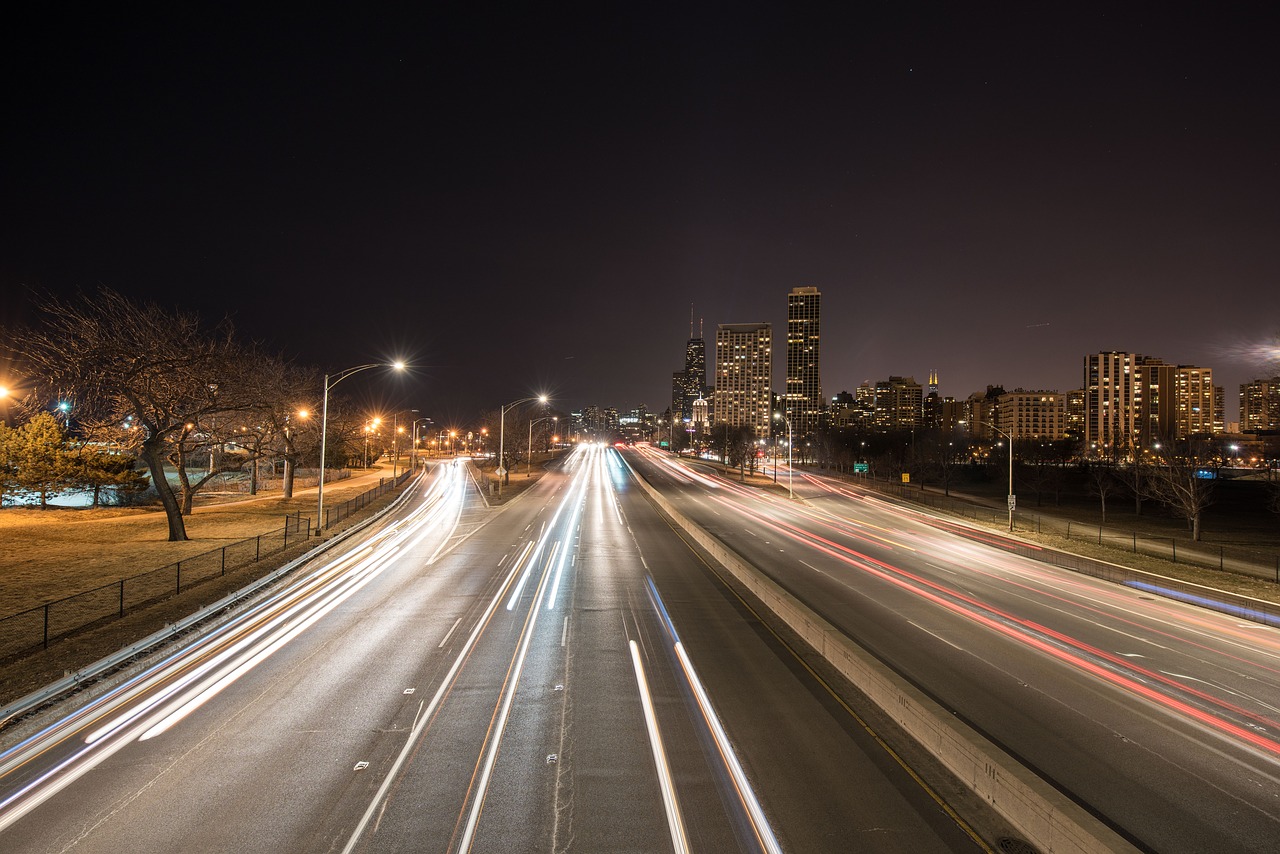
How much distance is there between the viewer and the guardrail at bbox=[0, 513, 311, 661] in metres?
13.2

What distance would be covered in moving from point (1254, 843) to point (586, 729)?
27.8ft

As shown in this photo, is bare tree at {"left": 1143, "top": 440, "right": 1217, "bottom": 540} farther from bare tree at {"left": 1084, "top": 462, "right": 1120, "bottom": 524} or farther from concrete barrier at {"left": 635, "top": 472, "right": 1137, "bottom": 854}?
concrete barrier at {"left": 635, "top": 472, "right": 1137, "bottom": 854}

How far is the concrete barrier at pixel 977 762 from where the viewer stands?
6230mm

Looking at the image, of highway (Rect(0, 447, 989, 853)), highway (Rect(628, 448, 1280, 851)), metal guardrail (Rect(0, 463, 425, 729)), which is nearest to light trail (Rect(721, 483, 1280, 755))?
highway (Rect(628, 448, 1280, 851))

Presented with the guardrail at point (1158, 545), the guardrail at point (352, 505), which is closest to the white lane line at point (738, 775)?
the guardrail at point (352, 505)

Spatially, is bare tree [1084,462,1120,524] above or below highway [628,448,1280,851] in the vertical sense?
above

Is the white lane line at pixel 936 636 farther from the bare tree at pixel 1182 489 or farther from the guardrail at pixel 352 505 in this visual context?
the bare tree at pixel 1182 489

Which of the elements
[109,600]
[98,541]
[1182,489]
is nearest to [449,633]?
[109,600]

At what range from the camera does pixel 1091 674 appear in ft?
41.1

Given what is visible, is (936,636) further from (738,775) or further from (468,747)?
(468,747)

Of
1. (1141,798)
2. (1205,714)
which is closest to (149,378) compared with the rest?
(1141,798)

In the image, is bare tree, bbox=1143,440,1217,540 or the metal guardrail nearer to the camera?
the metal guardrail

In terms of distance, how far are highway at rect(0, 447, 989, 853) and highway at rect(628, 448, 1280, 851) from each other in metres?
2.67

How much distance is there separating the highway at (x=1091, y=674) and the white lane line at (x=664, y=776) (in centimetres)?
528
